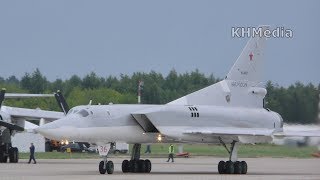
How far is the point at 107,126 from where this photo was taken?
1373 inches

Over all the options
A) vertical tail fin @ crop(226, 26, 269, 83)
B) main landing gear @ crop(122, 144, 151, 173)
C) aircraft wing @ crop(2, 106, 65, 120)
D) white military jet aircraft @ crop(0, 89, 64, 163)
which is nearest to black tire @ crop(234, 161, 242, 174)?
main landing gear @ crop(122, 144, 151, 173)

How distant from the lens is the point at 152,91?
6419cm

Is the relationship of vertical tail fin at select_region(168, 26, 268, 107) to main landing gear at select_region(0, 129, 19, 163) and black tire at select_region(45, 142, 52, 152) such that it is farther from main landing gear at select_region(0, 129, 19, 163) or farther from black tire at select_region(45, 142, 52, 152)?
black tire at select_region(45, 142, 52, 152)

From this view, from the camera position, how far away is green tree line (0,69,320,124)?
38.3 meters

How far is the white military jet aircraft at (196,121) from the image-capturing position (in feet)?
114

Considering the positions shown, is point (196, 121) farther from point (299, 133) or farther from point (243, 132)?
point (299, 133)

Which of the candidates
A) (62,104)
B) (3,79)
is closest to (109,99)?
(62,104)

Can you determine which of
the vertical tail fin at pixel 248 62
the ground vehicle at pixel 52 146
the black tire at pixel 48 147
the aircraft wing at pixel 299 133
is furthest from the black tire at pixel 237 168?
the ground vehicle at pixel 52 146

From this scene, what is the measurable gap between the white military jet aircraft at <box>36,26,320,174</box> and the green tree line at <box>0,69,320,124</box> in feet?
3.87

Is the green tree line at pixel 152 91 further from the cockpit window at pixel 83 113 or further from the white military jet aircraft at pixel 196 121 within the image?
the cockpit window at pixel 83 113

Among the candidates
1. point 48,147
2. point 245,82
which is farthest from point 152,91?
point 245,82

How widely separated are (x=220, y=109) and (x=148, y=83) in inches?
1361

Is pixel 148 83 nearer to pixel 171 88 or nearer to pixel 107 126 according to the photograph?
pixel 171 88

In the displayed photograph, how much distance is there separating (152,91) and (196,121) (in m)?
28.0
